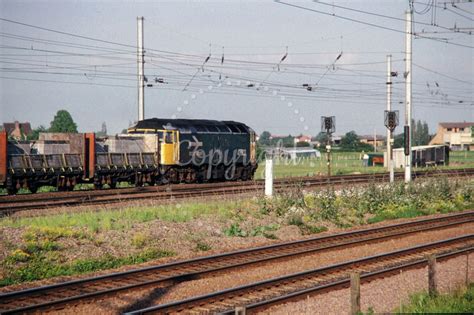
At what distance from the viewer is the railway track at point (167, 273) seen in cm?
1093

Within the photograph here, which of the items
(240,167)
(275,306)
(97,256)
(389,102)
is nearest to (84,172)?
(240,167)

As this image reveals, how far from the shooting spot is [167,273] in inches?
528

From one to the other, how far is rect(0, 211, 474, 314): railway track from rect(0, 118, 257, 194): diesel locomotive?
14578 mm

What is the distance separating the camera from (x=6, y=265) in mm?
13414

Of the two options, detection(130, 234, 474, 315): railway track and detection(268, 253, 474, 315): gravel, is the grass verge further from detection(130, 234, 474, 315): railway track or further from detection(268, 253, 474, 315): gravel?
detection(130, 234, 474, 315): railway track

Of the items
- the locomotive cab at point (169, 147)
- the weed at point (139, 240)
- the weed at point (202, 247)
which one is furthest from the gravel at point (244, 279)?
the locomotive cab at point (169, 147)

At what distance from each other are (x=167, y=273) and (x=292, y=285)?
2862mm

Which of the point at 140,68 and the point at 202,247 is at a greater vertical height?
the point at 140,68

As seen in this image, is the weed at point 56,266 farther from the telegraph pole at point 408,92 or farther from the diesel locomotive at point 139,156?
the telegraph pole at point 408,92

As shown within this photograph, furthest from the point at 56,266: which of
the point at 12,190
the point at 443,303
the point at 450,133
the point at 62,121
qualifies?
the point at 450,133

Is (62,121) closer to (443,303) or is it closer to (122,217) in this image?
(122,217)

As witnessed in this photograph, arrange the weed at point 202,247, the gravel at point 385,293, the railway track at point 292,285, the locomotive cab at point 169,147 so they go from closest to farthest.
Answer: the railway track at point 292,285
the gravel at point 385,293
the weed at point 202,247
the locomotive cab at point 169,147

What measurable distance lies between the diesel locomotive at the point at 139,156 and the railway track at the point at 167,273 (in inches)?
574

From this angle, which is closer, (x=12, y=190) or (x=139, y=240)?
(x=139, y=240)
